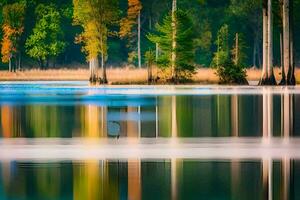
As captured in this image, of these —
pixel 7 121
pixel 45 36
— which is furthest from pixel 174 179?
pixel 45 36

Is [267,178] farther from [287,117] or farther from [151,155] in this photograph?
[287,117]

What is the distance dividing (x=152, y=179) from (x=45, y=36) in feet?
320

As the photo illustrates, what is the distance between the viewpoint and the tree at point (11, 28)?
4277 inches

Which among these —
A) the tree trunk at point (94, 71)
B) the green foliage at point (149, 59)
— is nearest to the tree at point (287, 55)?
the green foliage at point (149, 59)

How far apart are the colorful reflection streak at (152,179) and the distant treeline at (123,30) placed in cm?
8765

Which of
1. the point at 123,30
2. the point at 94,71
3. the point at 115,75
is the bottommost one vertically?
the point at 115,75

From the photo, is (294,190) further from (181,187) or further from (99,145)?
(99,145)

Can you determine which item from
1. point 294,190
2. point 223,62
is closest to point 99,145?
point 294,190

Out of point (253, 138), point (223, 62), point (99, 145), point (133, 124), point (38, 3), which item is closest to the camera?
point (99, 145)

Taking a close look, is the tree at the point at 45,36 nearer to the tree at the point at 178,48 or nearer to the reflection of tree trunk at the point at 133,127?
the tree at the point at 178,48

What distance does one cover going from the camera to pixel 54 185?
518 inches

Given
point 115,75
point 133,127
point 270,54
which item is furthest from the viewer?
point 115,75

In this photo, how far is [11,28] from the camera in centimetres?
10956

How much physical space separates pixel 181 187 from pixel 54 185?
162 centimetres
